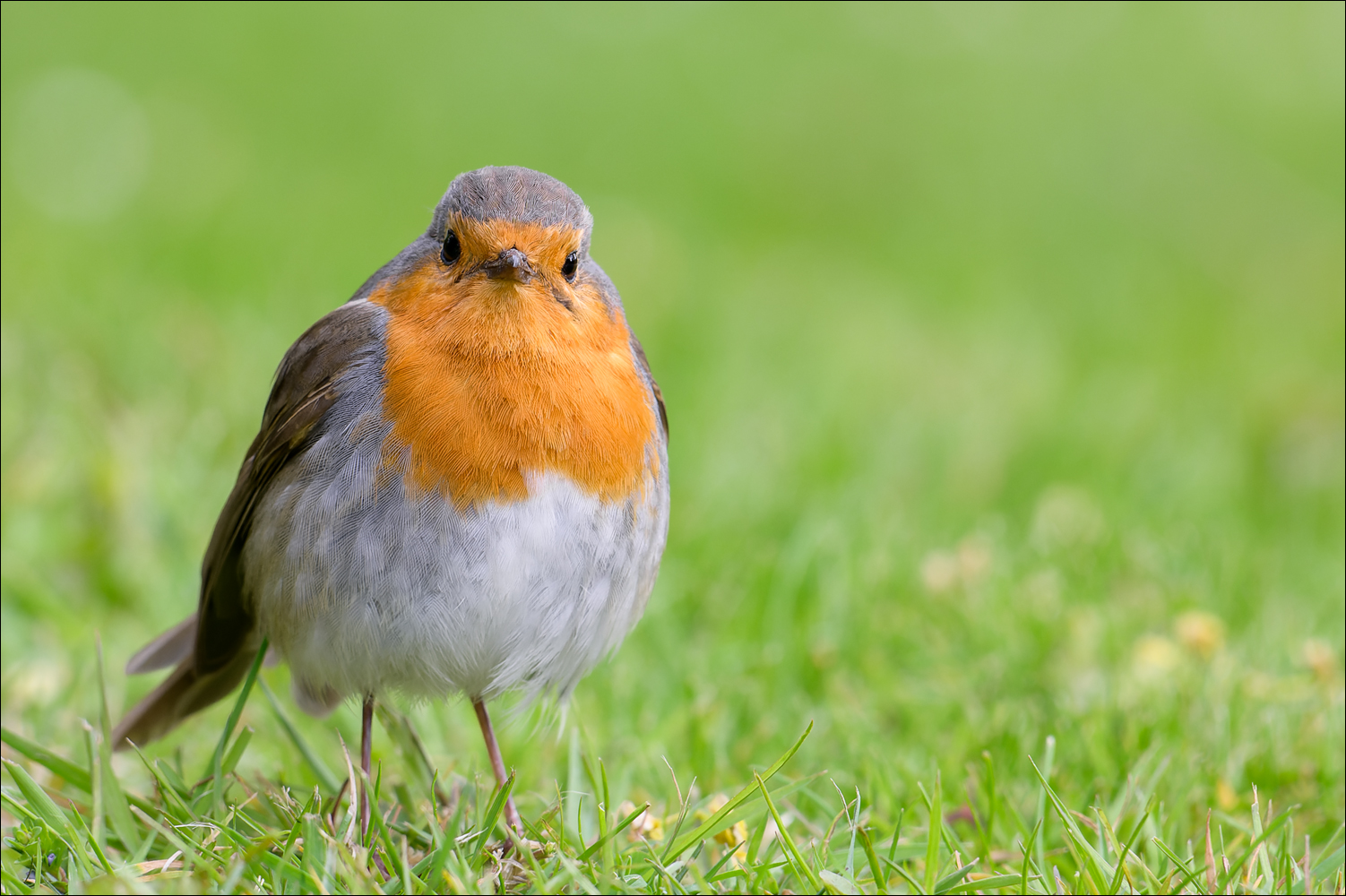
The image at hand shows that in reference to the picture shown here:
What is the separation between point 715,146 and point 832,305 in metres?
2.73

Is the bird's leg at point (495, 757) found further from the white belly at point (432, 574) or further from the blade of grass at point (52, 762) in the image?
the blade of grass at point (52, 762)

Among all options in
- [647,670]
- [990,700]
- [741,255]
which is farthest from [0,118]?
[990,700]

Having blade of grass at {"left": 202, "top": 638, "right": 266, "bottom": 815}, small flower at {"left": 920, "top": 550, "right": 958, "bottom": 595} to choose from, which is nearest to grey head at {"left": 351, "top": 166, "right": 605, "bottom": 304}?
blade of grass at {"left": 202, "top": 638, "right": 266, "bottom": 815}

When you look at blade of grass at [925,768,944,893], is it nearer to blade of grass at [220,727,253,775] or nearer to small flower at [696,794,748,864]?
small flower at [696,794,748,864]

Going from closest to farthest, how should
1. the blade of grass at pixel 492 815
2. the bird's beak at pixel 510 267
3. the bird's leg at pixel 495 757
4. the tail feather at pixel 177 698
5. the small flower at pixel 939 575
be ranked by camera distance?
the blade of grass at pixel 492 815 < the bird's beak at pixel 510 267 < the bird's leg at pixel 495 757 < the tail feather at pixel 177 698 < the small flower at pixel 939 575

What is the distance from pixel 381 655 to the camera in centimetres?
316

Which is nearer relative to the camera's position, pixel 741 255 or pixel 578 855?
pixel 578 855

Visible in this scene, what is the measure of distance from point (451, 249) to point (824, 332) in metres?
4.39

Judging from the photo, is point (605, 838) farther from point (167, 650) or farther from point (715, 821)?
point (167, 650)

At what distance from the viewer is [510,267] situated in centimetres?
303

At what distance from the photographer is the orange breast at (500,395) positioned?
9.90 ft

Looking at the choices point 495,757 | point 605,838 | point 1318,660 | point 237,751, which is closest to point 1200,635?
point 1318,660

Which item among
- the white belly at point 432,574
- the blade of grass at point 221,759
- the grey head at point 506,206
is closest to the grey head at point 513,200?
the grey head at point 506,206

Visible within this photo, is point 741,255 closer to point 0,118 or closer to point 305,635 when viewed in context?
point 0,118
